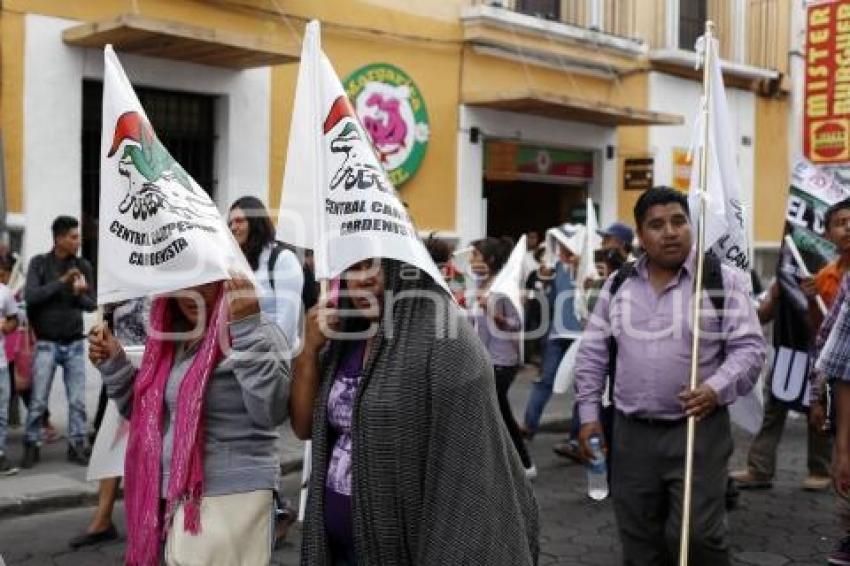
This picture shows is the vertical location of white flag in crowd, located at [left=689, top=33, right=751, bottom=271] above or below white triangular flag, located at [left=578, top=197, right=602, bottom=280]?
above

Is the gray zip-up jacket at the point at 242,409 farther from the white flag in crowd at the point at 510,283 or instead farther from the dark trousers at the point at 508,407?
the white flag in crowd at the point at 510,283

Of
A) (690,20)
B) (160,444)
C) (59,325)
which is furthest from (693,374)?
(690,20)

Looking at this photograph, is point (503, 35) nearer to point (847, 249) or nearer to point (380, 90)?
point (380, 90)

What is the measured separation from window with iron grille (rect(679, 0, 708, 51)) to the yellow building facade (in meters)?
0.06

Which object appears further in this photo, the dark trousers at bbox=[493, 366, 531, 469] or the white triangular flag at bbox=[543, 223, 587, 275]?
the white triangular flag at bbox=[543, 223, 587, 275]

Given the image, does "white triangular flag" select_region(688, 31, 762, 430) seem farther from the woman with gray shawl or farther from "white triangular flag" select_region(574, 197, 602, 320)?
"white triangular flag" select_region(574, 197, 602, 320)

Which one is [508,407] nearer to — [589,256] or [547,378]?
[547,378]

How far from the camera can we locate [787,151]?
19219 millimetres

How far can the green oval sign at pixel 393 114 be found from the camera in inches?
494

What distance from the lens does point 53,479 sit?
7348 millimetres

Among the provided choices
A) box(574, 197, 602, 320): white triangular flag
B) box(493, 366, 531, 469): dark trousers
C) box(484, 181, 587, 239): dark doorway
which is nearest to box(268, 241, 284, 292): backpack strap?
box(493, 366, 531, 469): dark trousers

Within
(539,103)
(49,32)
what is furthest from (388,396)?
(539,103)

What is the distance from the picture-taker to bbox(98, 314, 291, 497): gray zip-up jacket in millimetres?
3432

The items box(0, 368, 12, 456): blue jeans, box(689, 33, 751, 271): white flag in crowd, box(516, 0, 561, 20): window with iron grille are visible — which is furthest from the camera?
box(516, 0, 561, 20): window with iron grille
